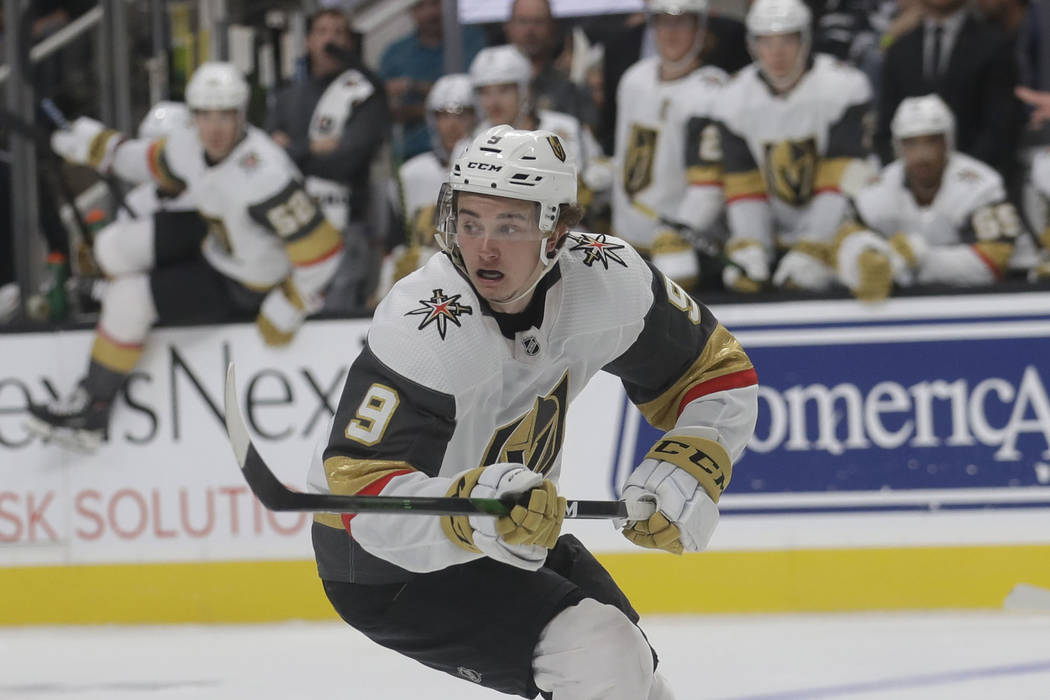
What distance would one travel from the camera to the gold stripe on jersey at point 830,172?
5133 mm

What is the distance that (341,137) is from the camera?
5633 mm

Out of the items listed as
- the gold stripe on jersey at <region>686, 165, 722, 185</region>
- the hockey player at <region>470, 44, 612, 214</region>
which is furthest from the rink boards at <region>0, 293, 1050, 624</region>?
the hockey player at <region>470, 44, 612, 214</region>

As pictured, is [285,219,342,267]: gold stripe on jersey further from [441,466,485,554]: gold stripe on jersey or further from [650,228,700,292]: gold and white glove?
[441,466,485,554]: gold stripe on jersey

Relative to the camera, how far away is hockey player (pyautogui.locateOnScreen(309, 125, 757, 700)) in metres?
2.33

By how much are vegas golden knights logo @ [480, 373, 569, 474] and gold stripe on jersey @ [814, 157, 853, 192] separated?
2.70 m

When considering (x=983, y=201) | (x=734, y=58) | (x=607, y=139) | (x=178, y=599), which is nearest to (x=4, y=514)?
(x=178, y=599)

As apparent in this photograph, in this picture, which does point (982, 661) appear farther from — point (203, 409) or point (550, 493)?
point (203, 409)

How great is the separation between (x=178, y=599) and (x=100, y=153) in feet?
5.59

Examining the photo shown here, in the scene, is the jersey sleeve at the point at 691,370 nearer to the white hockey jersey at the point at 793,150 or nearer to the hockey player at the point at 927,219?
the hockey player at the point at 927,219

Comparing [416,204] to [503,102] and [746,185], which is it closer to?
[503,102]

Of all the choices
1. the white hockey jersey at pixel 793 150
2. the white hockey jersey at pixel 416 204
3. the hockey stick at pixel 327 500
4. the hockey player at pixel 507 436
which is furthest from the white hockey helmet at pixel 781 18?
the hockey stick at pixel 327 500

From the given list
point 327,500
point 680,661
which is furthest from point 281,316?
point 327,500

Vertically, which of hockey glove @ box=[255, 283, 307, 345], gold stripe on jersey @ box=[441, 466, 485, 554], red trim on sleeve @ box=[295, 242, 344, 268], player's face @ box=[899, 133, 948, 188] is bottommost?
hockey glove @ box=[255, 283, 307, 345]

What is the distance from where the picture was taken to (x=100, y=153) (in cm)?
555
